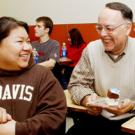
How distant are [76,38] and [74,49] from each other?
19 centimetres

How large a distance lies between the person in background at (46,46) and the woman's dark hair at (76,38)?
0.49 meters

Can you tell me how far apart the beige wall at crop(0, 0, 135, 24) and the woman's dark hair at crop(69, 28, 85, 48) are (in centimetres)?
26

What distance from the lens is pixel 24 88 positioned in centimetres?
198

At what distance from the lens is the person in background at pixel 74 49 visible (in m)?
5.21

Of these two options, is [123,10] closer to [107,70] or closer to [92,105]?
[107,70]

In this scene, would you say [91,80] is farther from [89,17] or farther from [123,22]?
[89,17]

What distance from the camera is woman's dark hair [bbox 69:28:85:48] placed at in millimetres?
5277

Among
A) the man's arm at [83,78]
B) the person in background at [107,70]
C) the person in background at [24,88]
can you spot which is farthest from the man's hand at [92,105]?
the person in background at [24,88]

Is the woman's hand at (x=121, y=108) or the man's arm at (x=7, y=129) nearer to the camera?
the man's arm at (x=7, y=129)

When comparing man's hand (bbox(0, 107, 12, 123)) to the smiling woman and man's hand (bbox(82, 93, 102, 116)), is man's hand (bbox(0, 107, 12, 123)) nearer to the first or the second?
the smiling woman

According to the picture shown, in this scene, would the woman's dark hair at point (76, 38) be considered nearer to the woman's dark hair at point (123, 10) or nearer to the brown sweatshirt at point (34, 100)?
the woman's dark hair at point (123, 10)

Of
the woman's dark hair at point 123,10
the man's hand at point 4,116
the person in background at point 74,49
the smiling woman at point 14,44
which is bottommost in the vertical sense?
the person in background at point 74,49

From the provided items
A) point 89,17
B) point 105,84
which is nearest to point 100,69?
point 105,84

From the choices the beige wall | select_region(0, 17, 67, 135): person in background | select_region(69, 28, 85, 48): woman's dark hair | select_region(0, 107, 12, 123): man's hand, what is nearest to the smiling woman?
select_region(0, 17, 67, 135): person in background
